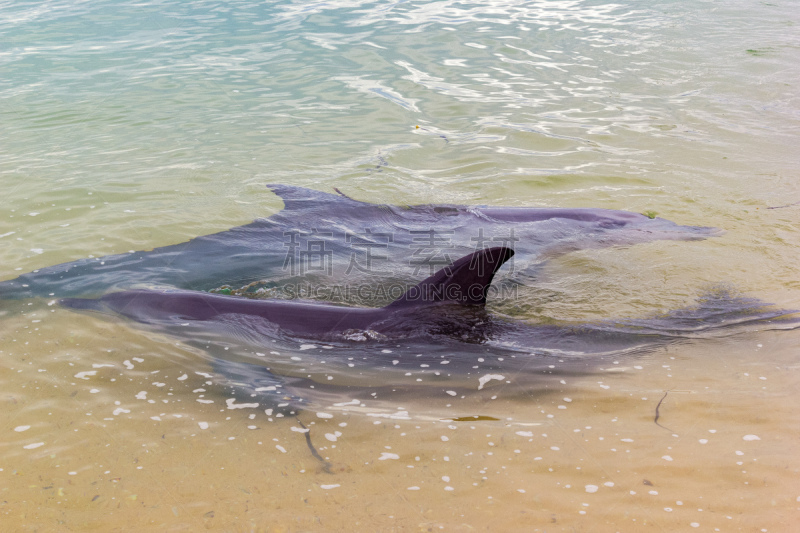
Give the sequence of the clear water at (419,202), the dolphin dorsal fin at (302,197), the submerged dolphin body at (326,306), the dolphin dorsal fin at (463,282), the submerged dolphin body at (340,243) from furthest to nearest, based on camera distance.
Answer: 1. the dolphin dorsal fin at (302,197)
2. the submerged dolphin body at (340,243)
3. the submerged dolphin body at (326,306)
4. the dolphin dorsal fin at (463,282)
5. the clear water at (419,202)

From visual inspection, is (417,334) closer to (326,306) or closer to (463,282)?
(463,282)

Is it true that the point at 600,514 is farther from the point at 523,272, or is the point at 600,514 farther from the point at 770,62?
the point at 770,62

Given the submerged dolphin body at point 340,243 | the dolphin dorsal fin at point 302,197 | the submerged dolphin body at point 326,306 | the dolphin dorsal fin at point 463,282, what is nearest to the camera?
the dolphin dorsal fin at point 463,282

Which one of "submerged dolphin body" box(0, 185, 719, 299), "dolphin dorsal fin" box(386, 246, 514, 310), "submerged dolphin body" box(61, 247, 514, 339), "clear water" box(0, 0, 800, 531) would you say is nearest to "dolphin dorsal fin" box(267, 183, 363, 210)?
"submerged dolphin body" box(0, 185, 719, 299)

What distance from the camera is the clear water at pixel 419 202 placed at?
3457mm

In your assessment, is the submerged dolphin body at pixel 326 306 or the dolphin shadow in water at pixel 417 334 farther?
the submerged dolphin body at pixel 326 306

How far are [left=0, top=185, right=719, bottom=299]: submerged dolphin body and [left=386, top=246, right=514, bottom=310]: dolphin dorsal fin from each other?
1352mm

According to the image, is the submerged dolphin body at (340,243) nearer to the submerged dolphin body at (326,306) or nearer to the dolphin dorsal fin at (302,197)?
the dolphin dorsal fin at (302,197)

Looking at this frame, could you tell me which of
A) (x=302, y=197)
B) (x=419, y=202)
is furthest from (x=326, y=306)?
(x=419, y=202)

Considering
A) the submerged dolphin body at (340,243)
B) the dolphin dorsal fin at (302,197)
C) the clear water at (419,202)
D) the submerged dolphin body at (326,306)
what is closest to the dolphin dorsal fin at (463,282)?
the submerged dolphin body at (326,306)

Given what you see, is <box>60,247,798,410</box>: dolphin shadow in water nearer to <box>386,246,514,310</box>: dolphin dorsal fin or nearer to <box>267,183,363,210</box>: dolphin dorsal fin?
<box>386,246,514,310</box>: dolphin dorsal fin

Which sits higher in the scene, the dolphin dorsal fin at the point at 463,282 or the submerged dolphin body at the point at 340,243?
the dolphin dorsal fin at the point at 463,282

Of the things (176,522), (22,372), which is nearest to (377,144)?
(22,372)

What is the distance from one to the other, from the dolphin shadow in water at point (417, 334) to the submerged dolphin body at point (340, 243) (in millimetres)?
975
